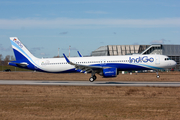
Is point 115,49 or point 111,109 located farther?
point 115,49

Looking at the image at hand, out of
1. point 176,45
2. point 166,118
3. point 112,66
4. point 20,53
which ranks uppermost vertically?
point 176,45

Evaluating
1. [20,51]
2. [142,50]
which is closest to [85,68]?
[20,51]

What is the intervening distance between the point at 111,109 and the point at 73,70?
81.0ft

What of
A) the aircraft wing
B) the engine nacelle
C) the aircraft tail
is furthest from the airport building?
the engine nacelle

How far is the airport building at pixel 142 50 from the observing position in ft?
291

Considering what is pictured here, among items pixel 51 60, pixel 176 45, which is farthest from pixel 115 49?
pixel 51 60

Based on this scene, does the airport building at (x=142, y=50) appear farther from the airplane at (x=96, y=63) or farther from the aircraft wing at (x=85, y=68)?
the aircraft wing at (x=85, y=68)

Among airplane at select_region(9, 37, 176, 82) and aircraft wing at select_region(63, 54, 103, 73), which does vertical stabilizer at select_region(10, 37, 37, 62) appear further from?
aircraft wing at select_region(63, 54, 103, 73)

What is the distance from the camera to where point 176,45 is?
9125cm

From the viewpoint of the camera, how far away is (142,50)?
102375 mm

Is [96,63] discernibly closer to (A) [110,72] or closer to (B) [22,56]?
(A) [110,72]

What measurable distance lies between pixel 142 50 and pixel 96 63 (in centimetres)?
6902

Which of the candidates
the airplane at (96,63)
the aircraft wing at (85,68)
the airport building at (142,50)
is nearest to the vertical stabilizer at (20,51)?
the airplane at (96,63)

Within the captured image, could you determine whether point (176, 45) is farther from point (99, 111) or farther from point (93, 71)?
point (99, 111)
